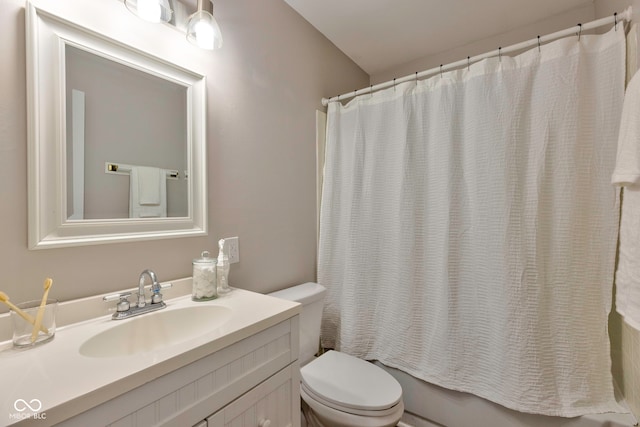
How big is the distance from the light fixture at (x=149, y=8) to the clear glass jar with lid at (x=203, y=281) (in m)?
0.88

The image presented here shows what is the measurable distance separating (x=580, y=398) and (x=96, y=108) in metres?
2.14

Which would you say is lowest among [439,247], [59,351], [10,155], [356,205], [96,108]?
[59,351]

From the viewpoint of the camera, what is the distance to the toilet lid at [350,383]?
1147 mm

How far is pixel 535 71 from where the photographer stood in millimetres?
1248

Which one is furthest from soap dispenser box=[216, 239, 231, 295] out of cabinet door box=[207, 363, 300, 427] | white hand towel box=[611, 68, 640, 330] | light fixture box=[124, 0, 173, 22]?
white hand towel box=[611, 68, 640, 330]

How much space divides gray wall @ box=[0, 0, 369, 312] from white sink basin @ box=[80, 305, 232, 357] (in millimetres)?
162

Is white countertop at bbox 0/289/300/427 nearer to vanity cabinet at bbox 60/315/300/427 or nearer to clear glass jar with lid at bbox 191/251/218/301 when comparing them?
vanity cabinet at bbox 60/315/300/427

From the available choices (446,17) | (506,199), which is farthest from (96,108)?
(446,17)

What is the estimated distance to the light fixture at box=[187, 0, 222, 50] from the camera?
3.42ft

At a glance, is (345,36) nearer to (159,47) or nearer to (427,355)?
(159,47)

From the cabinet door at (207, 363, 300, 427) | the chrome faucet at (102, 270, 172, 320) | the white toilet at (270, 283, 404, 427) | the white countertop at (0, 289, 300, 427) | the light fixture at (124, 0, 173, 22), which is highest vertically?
the light fixture at (124, 0, 173, 22)

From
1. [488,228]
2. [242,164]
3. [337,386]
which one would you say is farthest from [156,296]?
[488,228]

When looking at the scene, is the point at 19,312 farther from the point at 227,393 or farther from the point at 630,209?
the point at 630,209

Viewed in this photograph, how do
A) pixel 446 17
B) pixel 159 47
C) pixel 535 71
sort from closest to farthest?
pixel 159 47 < pixel 535 71 < pixel 446 17
